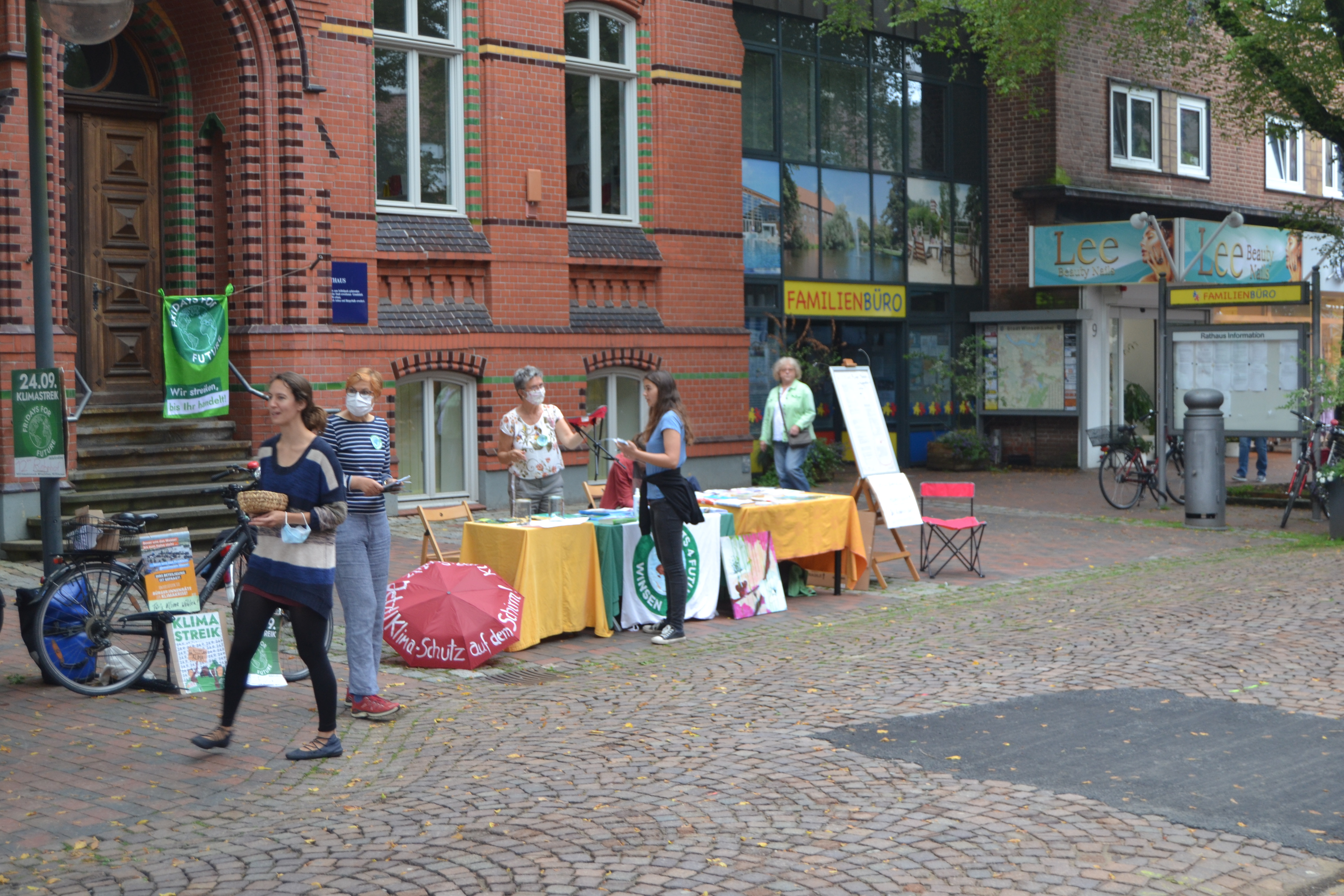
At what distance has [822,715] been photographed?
24.1 feet

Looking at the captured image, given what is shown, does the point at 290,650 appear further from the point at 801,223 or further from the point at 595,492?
the point at 801,223

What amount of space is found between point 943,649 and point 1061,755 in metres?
2.74

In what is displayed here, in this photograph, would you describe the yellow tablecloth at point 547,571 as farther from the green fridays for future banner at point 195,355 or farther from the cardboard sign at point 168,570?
the green fridays for future banner at point 195,355

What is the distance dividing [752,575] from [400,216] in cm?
722

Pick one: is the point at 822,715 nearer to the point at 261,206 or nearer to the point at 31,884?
the point at 31,884

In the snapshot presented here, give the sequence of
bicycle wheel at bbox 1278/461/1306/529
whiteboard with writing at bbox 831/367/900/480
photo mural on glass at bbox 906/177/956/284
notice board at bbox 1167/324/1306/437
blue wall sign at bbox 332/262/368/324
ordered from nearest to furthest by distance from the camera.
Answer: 1. whiteboard with writing at bbox 831/367/900/480
2. blue wall sign at bbox 332/262/368/324
3. bicycle wheel at bbox 1278/461/1306/529
4. notice board at bbox 1167/324/1306/437
5. photo mural on glass at bbox 906/177/956/284

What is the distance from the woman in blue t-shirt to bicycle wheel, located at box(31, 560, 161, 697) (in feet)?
10.3

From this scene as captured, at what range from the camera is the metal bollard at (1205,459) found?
1578 centimetres

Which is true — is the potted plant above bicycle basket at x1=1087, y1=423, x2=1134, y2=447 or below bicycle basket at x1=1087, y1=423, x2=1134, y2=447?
below

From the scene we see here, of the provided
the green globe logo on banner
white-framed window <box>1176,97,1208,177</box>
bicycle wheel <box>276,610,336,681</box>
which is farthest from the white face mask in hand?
white-framed window <box>1176,97,1208,177</box>

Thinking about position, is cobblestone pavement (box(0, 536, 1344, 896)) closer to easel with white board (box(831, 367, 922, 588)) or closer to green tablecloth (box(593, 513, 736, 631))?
green tablecloth (box(593, 513, 736, 631))

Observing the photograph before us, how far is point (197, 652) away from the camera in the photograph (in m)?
7.96

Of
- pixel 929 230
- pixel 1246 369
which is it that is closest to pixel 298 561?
pixel 1246 369

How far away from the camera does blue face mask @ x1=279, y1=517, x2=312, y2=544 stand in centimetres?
649
